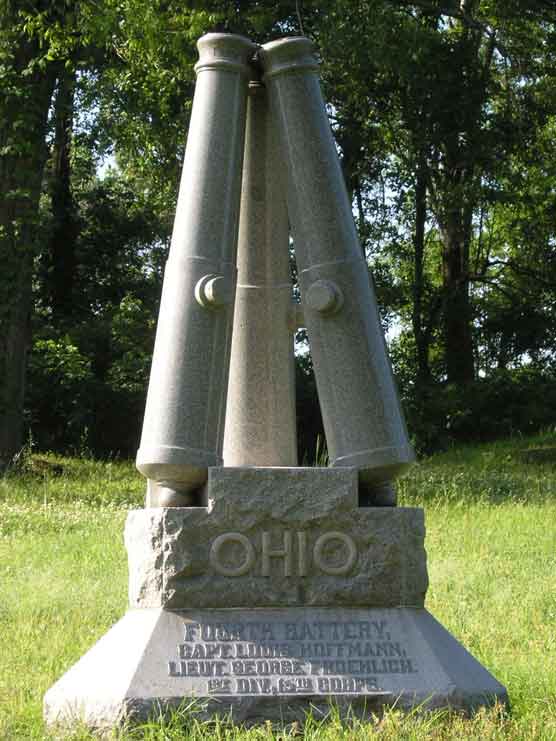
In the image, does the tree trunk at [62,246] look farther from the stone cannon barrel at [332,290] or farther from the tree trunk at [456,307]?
the stone cannon barrel at [332,290]

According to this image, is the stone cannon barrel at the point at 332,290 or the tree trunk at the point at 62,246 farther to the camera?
the tree trunk at the point at 62,246

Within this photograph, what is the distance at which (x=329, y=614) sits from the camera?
484 cm

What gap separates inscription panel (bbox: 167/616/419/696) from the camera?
4.59 meters

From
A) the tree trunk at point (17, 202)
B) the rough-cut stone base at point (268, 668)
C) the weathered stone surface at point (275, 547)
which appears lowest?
the rough-cut stone base at point (268, 668)

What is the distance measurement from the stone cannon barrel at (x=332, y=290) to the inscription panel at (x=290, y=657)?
0.74 m

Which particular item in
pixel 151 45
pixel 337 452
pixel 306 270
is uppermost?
pixel 151 45

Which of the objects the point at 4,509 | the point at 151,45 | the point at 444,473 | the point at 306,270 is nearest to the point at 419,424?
the point at 444,473

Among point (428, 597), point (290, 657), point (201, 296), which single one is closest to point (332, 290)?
point (201, 296)

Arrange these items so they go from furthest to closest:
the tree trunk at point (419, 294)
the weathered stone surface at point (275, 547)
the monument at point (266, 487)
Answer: the tree trunk at point (419, 294)
the weathered stone surface at point (275, 547)
the monument at point (266, 487)

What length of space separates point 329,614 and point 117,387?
1411cm

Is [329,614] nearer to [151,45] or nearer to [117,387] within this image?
[151,45]

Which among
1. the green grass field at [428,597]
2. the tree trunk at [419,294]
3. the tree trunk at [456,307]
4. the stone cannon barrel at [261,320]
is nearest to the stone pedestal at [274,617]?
the green grass field at [428,597]

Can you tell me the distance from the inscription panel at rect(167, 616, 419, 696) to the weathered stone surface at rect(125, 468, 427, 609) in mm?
116

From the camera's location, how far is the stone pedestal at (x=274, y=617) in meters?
4.57
